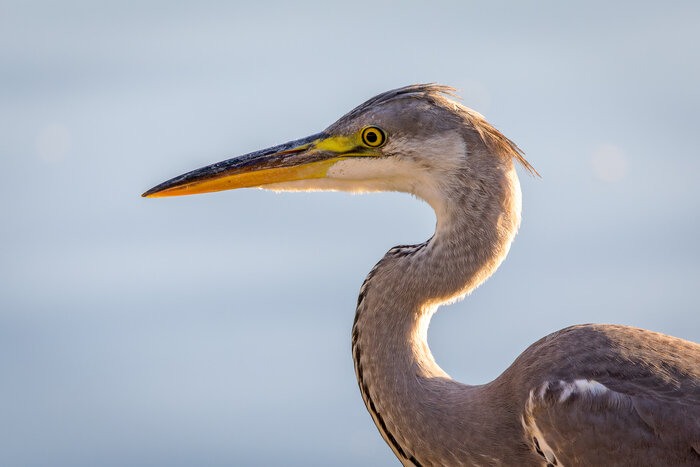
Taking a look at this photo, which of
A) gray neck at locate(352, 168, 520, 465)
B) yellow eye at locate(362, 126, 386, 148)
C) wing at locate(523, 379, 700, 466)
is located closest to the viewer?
wing at locate(523, 379, 700, 466)

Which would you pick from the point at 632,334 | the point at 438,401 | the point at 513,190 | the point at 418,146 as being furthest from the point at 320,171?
the point at 632,334

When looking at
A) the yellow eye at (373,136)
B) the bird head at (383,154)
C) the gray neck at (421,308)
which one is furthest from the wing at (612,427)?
the yellow eye at (373,136)

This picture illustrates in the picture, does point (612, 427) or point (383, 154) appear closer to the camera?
point (612, 427)

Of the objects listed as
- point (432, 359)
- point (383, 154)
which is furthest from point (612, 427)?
point (383, 154)

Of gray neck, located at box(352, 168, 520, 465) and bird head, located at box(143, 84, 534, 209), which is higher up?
bird head, located at box(143, 84, 534, 209)

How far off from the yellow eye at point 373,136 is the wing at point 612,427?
40.3 inches

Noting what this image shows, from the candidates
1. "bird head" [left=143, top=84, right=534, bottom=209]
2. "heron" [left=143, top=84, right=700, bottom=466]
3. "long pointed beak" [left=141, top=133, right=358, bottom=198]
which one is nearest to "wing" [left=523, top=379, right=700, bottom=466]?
"heron" [left=143, top=84, right=700, bottom=466]

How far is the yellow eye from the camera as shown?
3381 mm

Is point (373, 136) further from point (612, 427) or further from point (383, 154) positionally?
point (612, 427)

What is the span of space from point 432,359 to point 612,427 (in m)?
0.69

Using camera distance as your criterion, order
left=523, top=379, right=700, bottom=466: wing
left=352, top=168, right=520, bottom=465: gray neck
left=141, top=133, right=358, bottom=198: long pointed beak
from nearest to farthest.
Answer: left=523, top=379, right=700, bottom=466: wing
left=352, top=168, right=520, bottom=465: gray neck
left=141, top=133, right=358, bottom=198: long pointed beak

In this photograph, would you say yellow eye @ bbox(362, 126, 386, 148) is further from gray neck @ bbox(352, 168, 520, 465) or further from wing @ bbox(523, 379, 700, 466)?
wing @ bbox(523, 379, 700, 466)

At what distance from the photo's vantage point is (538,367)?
3.05 meters

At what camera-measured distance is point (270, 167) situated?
3.57m
